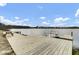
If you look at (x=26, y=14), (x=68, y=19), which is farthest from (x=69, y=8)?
(x=26, y=14)

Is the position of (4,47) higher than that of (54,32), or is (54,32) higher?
(54,32)

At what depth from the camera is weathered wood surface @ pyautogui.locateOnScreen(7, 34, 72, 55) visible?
145cm

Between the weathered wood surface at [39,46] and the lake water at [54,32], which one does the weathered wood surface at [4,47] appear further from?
the lake water at [54,32]

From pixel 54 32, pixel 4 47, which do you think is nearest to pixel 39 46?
pixel 54 32

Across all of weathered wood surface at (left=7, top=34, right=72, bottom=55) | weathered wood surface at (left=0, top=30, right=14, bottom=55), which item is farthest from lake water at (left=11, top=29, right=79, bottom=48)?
weathered wood surface at (left=0, top=30, right=14, bottom=55)

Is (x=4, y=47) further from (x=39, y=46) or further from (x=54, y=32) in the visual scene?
(x=54, y=32)

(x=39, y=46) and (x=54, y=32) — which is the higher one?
(x=54, y=32)

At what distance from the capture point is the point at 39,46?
4.80ft

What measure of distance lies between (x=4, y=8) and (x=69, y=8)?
1.85 ft

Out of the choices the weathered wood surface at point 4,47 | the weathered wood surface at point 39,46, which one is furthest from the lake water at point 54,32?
the weathered wood surface at point 4,47

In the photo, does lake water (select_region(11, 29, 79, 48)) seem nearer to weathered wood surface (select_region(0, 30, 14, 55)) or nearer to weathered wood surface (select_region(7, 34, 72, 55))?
weathered wood surface (select_region(7, 34, 72, 55))

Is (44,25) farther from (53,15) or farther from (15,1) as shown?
(15,1)

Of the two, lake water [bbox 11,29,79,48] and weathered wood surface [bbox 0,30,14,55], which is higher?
lake water [bbox 11,29,79,48]

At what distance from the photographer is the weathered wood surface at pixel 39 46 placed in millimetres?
1451
